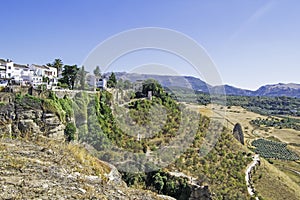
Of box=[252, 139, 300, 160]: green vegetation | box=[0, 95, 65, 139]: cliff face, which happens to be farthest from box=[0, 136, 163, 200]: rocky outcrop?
box=[252, 139, 300, 160]: green vegetation

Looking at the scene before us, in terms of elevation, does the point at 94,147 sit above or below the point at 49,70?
below

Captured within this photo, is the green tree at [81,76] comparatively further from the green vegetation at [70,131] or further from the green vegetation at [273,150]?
the green vegetation at [273,150]

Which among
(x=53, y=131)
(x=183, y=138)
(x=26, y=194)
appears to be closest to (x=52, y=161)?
(x=26, y=194)

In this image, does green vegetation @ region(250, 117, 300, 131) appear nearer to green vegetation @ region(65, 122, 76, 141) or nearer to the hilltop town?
the hilltop town

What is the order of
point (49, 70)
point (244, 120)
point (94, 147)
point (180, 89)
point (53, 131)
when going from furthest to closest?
point (244, 120) < point (180, 89) < point (49, 70) < point (94, 147) < point (53, 131)

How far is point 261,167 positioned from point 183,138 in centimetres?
936

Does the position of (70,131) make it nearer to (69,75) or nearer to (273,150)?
(69,75)

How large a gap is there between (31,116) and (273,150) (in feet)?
165

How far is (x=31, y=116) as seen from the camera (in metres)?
19.1

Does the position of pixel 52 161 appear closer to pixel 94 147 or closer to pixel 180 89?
pixel 94 147

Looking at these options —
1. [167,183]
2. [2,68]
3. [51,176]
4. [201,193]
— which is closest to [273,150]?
[201,193]

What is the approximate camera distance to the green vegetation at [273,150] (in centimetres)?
5066

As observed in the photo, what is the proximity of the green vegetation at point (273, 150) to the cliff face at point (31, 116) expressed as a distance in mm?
39556

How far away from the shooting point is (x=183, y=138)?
27.9 m
